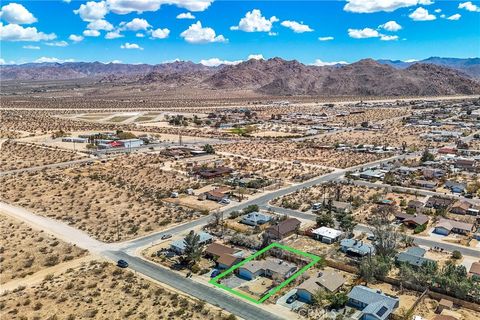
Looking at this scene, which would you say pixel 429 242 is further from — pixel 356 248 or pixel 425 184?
pixel 425 184

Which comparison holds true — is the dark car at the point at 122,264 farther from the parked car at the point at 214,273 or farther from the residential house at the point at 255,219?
the residential house at the point at 255,219

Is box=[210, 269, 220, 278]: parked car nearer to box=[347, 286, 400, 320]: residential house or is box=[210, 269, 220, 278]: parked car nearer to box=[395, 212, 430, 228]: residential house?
box=[347, 286, 400, 320]: residential house

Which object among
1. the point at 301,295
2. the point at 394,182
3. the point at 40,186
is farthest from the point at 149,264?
the point at 394,182

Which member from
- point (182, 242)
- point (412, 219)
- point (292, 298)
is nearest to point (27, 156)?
point (182, 242)

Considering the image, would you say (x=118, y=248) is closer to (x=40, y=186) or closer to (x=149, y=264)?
(x=149, y=264)

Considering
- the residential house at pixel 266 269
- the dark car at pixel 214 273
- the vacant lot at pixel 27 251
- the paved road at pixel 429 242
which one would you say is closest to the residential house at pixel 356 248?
the paved road at pixel 429 242

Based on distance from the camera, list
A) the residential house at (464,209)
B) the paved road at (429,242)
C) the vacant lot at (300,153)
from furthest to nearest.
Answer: the vacant lot at (300,153)
the residential house at (464,209)
the paved road at (429,242)
